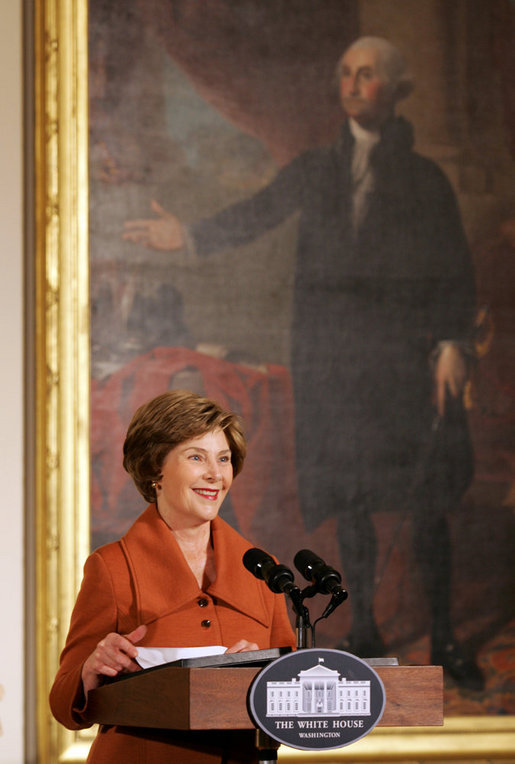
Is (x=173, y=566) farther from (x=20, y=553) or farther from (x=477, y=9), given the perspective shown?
(x=477, y=9)

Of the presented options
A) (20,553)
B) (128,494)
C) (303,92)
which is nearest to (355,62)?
(303,92)

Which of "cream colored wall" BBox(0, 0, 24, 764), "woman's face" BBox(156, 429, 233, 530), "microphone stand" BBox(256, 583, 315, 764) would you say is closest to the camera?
"microphone stand" BBox(256, 583, 315, 764)

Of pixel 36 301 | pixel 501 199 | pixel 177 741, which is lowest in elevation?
pixel 177 741

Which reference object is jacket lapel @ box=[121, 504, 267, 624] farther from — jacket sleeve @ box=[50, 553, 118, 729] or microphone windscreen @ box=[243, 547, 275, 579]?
microphone windscreen @ box=[243, 547, 275, 579]

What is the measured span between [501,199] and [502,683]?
7.91 feet

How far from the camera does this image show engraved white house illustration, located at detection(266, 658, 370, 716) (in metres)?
2.00

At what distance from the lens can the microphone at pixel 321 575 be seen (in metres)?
2.21

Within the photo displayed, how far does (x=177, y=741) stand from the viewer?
2445 millimetres

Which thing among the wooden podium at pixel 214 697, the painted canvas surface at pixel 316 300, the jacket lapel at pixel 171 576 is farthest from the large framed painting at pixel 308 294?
the wooden podium at pixel 214 697

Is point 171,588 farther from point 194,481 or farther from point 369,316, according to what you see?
point 369,316

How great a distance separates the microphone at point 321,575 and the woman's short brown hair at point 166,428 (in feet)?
1.93

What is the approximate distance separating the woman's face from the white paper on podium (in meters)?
0.42

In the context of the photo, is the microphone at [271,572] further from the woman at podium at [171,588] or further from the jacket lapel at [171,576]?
the jacket lapel at [171,576]

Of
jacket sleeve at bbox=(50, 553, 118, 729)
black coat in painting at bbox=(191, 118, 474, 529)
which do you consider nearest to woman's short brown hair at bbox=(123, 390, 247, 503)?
jacket sleeve at bbox=(50, 553, 118, 729)
